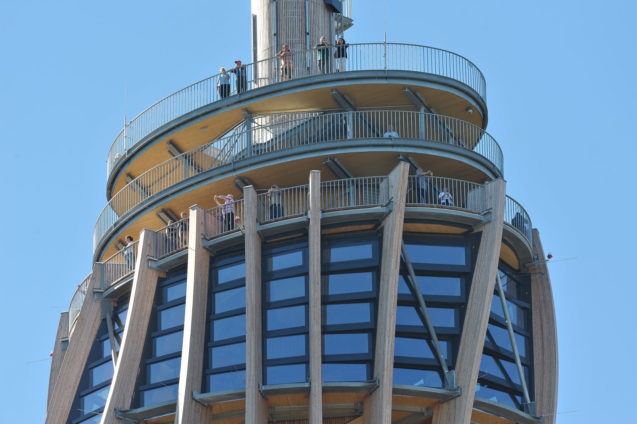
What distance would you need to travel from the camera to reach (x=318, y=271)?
159 feet

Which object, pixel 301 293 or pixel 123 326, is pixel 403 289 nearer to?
pixel 301 293

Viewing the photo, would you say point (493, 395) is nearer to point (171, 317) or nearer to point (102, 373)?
point (171, 317)

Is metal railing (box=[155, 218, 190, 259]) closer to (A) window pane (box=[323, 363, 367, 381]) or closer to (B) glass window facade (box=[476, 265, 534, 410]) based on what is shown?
(A) window pane (box=[323, 363, 367, 381])

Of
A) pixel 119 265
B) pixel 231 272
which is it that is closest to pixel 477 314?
pixel 231 272

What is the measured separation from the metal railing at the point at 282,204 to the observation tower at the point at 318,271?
0.25ft

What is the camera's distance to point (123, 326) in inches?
2158

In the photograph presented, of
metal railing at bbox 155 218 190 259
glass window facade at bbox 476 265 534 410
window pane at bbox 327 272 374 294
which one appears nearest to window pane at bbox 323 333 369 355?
window pane at bbox 327 272 374 294

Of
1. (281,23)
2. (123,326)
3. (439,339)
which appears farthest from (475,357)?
(281,23)

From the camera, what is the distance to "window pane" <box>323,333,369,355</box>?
49084 mm

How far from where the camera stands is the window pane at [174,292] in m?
52.6

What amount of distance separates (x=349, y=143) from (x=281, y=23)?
10177 mm

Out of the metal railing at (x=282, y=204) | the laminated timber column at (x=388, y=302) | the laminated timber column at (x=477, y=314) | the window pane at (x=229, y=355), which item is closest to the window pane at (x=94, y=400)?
the window pane at (x=229, y=355)

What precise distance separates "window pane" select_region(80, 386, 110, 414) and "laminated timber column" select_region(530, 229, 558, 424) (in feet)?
49.3

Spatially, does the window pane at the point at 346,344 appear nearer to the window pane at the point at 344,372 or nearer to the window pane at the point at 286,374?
the window pane at the point at 344,372
